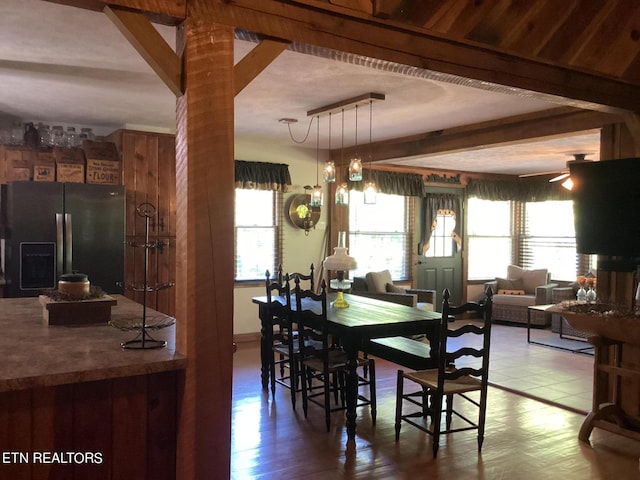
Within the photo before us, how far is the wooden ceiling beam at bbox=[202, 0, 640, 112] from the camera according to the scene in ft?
7.50

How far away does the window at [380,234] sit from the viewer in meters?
8.16

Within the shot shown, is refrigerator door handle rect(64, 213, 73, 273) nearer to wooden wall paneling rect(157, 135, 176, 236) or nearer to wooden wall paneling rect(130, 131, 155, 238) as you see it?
wooden wall paneling rect(130, 131, 155, 238)

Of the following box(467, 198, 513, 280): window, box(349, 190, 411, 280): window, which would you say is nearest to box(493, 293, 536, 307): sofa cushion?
box(467, 198, 513, 280): window

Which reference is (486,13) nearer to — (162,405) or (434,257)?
(162,405)

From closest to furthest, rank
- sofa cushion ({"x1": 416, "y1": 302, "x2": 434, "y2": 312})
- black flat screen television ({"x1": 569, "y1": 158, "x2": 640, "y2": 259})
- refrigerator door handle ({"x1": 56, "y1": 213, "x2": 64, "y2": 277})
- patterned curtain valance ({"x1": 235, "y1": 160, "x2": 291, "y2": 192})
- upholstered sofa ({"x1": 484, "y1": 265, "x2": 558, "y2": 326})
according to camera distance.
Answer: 1. black flat screen television ({"x1": 569, "y1": 158, "x2": 640, "y2": 259})
2. refrigerator door handle ({"x1": 56, "y1": 213, "x2": 64, "y2": 277})
3. patterned curtain valance ({"x1": 235, "y1": 160, "x2": 291, "y2": 192})
4. sofa cushion ({"x1": 416, "y1": 302, "x2": 434, "y2": 312})
5. upholstered sofa ({"x1": 484, "y1": 265, "x2": 558, "y2": 326})

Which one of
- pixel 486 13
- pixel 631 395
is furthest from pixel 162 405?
pixel 631 395

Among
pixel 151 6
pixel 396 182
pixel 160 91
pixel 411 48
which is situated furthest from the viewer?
pixel 396 182

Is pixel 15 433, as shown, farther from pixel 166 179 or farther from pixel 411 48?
pixel 166 179

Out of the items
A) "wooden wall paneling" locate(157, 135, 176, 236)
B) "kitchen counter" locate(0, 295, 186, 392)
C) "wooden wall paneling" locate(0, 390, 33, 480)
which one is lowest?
"wooden wall paneling" locate(0, 390, 33, 480)

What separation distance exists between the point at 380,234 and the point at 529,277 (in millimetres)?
2696

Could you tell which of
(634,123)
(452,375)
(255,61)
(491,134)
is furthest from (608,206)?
(255,61)

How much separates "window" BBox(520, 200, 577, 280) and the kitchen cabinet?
659 centimetres

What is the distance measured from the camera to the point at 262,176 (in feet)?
22.8

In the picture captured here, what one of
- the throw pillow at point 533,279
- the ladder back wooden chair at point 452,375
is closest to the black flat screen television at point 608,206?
the ladder back wooden chair at point 452,375
